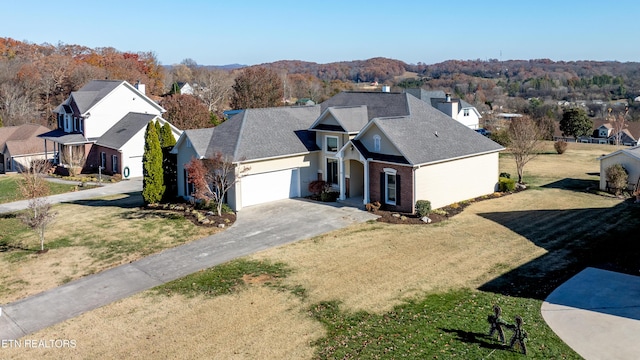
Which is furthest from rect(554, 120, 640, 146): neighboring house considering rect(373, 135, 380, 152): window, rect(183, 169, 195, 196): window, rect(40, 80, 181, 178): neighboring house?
rect(183, 169, 195, 196): window

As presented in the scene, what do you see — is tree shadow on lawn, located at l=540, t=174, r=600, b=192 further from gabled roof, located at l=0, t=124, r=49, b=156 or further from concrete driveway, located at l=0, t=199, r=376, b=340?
gabled roof, located at l=0, t=124, r=49, b=156

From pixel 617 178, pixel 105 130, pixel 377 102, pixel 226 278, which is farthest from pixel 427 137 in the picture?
pixel 105 130

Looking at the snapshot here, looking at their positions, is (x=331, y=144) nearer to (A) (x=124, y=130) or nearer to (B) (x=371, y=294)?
(B) (x=371, y=294)

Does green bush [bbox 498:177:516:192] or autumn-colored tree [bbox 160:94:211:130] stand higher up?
autumn-colored tree [bbox 160:94:211:130]

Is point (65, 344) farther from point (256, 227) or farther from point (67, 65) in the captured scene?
point (67, 65)

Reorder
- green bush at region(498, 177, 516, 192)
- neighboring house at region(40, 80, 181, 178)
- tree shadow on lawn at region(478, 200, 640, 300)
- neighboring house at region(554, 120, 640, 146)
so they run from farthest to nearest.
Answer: neighboring house at region(554, 120, 640, 146) < neighboring house at region(40, 80, 181, 178) < green bush at region(498, 177, 516, 192) < tree shadow on lawn at region(478, 200, 640, 300)

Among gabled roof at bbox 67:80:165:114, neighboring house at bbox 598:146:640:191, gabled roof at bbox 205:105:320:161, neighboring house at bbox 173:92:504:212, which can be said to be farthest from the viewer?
gabled roof at bbox 67:80:165:114

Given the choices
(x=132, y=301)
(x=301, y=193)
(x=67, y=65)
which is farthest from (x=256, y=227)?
(x=67, y=65)
